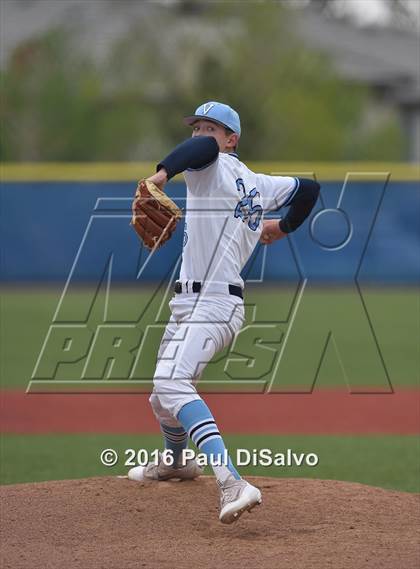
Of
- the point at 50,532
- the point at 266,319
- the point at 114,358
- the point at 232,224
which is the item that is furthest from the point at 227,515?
the point at 266,319

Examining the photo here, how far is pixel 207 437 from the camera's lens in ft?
15.3

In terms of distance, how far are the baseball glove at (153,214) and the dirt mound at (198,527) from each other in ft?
4.25

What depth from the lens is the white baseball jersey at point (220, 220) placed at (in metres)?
4.85

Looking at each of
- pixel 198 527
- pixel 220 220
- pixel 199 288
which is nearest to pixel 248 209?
pixel 220 220

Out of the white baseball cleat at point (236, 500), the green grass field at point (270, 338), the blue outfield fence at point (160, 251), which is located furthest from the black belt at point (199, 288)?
the blue outfield fence at point (160, 251)

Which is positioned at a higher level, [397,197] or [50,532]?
[397,197]

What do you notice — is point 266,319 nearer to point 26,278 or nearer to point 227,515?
point 26,278

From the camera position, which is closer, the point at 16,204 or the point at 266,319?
the point at 266,319

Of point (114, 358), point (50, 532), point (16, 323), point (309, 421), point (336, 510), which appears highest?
point (16, 323)

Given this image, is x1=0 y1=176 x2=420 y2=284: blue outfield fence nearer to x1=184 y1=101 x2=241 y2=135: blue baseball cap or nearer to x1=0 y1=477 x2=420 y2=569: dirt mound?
x1=0 y1=477 x2=420 y2=569: dirt mound

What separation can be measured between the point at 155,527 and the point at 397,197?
1198 centimetres

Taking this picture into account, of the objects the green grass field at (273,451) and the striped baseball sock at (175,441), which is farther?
the green grass field at (273,451)

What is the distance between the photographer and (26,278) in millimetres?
16984

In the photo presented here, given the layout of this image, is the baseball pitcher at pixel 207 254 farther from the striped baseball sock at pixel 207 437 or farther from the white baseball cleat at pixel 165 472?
the white baseball cleat at pixel 165 472
